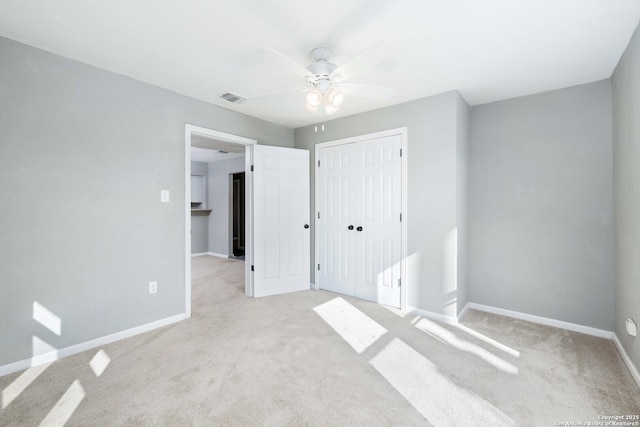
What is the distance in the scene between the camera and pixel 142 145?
9.09 ft

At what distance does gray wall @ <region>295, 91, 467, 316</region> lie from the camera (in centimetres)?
300

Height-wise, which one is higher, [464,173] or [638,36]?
[638,36]

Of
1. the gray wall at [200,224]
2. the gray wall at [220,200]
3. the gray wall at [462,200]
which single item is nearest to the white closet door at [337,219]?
the gray wall at [462,200]

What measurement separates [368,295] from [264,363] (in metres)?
1.77

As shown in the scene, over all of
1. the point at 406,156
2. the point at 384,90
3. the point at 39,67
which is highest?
the point at 39,67

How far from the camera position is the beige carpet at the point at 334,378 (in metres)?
1.68

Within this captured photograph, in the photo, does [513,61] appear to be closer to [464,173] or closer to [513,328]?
[464,173]

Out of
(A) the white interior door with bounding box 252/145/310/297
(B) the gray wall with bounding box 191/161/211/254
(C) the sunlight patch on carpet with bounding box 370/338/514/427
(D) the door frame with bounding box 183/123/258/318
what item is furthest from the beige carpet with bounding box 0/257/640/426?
(B) the gray wall with bounding box 191/161/211/254

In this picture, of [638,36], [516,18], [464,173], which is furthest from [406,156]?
[638,36]

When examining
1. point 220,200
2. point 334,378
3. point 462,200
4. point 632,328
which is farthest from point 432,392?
point 220,200

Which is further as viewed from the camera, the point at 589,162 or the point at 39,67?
the point at 589,162

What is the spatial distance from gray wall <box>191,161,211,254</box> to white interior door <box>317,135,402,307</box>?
14.2 feet

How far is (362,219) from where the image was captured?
12.0ft

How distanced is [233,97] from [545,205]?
3478mm
